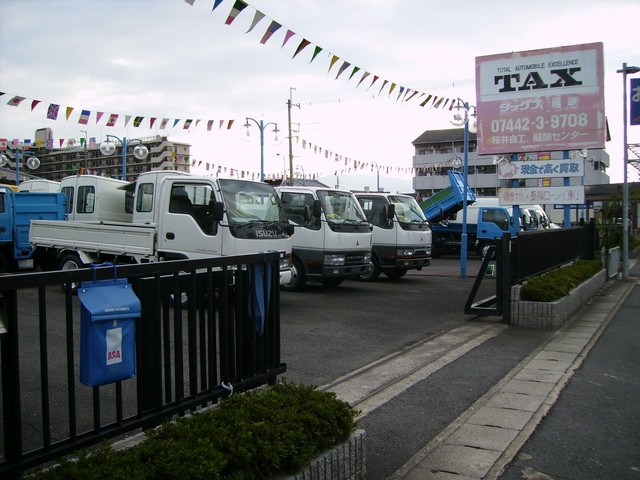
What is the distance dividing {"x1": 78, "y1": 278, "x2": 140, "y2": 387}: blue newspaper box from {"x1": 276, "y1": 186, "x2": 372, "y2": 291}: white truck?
28.4ft

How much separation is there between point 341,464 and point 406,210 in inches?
482

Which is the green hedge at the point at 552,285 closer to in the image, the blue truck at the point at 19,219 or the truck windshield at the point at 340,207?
the truck windshield at the point at 340,207

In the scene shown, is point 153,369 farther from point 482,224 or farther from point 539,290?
point 482,224

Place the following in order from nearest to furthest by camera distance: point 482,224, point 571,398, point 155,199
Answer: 1. point 571,398
2. point 155,199
3. point 482,224

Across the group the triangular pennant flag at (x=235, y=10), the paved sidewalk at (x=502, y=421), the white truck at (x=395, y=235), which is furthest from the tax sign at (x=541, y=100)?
the triangular pennant flag at (x=235, y=10)

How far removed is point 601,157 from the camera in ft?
196

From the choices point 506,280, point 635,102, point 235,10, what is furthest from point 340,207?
point 635,102

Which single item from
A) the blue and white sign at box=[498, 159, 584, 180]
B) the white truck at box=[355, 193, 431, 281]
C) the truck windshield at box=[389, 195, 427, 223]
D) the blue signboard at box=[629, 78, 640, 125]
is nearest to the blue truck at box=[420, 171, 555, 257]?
the blue signboard at box=[629, 78, 640, 125]

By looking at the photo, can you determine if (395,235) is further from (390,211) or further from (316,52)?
(316,52)

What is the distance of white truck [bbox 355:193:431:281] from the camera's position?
14203 millimetres

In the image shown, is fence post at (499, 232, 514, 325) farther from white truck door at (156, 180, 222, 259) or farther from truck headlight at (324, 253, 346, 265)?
white truck door at (156, 180, 222, 259)

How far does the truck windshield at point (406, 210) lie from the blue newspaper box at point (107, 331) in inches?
475

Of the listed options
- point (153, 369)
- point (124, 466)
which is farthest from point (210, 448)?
point (153, 369)

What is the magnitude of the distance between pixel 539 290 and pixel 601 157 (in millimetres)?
58968
